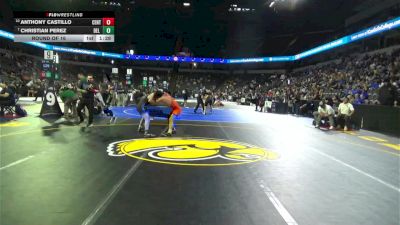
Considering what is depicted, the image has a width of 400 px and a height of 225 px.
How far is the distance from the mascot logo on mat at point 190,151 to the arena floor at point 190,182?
0.09 feet

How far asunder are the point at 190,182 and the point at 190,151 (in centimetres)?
309

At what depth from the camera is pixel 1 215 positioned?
4.09 meters

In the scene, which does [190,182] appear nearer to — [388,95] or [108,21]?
[108,21]

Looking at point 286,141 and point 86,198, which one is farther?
point 286,141

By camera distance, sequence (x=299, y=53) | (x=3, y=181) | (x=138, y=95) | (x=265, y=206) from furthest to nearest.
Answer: (x=299, y=53) → (x=138, y=95) → (x=3, y=181) → (x=265, y=206)

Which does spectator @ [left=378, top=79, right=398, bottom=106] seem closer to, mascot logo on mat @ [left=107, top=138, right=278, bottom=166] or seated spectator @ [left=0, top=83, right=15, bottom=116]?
mascot logo on mat @ [left=107, top=138, right=278, bottom=166]

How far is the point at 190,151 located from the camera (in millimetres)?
8961

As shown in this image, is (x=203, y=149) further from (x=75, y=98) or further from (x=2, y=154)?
(x=75, y=98)

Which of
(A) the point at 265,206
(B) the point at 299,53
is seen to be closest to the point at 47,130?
(A) the point at 265,206

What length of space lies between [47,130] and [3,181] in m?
6.52

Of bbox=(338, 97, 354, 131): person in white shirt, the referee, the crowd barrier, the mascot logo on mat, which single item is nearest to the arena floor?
the mascot logo on mat

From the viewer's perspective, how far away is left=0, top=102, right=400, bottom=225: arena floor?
14.2 feet
